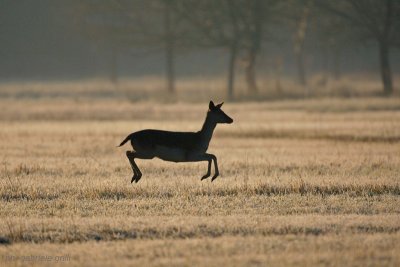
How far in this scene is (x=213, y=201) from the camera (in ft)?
52.4

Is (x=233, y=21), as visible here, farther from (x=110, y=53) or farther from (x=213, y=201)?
(x=110, y=53)

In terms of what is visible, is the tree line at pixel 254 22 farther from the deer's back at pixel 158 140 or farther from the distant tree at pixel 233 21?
the deer's back at pixel 158 140

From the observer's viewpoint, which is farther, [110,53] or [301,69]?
[110,53]

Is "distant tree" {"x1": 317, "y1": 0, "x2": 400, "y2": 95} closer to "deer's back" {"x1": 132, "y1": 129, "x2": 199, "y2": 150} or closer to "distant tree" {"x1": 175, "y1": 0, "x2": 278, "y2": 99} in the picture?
"distant tree" {"x1": 175, "y1": 0, "x2": 278, "y2": 99}

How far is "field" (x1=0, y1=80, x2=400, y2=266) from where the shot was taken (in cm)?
1163

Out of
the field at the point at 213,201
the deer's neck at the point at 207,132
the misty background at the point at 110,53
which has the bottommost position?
the field at the point at 213,201

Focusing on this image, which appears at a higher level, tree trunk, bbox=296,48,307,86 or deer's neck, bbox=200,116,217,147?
tree trunk, bbox=296,48,307,86

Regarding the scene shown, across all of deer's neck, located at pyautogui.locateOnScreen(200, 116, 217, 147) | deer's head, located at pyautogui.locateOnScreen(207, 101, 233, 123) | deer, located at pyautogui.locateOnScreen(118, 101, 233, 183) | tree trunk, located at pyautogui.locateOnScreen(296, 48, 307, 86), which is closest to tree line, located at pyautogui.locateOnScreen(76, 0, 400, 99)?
tree trunk, located at pyautogui.locateOnScreen(296, 48, 307, 86)

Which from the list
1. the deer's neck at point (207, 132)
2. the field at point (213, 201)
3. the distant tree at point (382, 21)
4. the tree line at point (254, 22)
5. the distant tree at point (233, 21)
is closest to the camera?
the field at point (213, 201)

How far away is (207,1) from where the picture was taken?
55.8 metres

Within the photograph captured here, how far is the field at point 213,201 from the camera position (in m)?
11.6

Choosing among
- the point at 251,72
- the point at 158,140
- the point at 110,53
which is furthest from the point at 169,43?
the point at 110,53

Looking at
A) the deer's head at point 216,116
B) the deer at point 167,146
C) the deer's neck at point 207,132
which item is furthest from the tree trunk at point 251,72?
the deer at point 167,146

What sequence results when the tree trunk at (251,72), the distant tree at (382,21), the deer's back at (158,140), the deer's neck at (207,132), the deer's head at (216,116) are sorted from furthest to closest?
the tree trunk at (251,72) → the distant tree at (382,21) → the deer's head at (216,116) → the deer's neck at (207,132) → the deer's back at (158,140)
